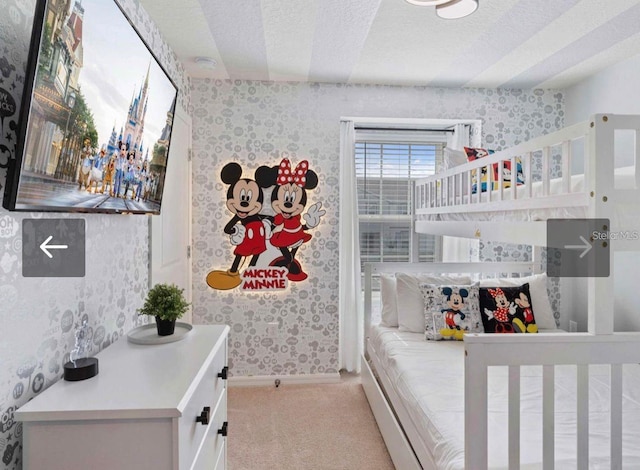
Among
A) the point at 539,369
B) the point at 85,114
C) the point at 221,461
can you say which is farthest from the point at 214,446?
the point at 539,369

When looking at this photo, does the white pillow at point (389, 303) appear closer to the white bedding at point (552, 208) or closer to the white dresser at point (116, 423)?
the white bedding at point (552, 208)

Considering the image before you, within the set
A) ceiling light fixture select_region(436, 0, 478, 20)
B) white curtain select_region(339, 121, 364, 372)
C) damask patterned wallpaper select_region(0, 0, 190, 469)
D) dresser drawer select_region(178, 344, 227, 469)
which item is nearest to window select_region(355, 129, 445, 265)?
white curtain select_region(339, 121, 364, 372)

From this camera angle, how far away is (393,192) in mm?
3799

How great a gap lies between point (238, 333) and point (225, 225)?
2.96ft

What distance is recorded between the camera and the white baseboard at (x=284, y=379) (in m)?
3.23

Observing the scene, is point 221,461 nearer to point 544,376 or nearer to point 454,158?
point 544,376

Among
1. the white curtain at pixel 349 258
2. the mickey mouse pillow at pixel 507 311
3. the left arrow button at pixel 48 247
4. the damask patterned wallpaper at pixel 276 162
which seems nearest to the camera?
the left arrow button at pixel 48 247

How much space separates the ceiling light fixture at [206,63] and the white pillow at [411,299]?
207 cm

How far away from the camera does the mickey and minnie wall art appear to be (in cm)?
323

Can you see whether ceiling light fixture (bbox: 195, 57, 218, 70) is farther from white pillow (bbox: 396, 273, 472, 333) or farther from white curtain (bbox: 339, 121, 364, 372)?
white pillow (bbox: 396, 273, 472, 333)

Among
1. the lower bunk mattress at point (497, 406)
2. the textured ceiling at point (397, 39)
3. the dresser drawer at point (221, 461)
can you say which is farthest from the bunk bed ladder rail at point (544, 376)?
the textured ceiling at point (397, 39)

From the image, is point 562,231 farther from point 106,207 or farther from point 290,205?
point 290,205

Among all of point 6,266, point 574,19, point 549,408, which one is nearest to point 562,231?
point 549,408

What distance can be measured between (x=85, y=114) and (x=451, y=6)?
1.79 m
